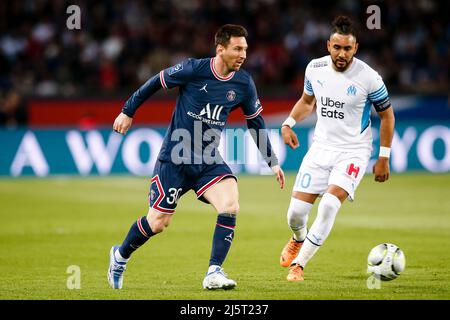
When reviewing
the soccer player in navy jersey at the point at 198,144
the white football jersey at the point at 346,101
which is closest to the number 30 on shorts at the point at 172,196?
the soccer player in navy jersey at the point at 198,144

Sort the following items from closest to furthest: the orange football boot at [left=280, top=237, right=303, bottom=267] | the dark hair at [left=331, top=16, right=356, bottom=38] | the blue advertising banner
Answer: the dark hair at [left=331, top=16, right=356, bottom=38], the orange football boot at [left=280, top=237, right=303, bottom=267], the blue advertising banner

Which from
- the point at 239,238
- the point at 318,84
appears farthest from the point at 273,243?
the point at 318,84

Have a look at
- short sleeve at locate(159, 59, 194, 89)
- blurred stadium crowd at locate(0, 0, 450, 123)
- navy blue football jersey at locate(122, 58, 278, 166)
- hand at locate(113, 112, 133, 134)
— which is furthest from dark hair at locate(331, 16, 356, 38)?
blurred stadium crowd at locate(0, 0, 450, 123)

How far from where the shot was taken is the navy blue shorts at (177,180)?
8117mm

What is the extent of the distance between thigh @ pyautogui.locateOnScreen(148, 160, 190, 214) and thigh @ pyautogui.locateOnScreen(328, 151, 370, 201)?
4.87ft

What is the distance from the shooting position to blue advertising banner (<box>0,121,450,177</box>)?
799 inches

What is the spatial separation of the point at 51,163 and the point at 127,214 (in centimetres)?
634

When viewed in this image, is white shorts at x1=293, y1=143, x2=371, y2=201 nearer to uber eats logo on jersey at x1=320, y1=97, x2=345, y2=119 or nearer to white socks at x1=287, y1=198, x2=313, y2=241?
white socks at x1=287, y1=198, x2=313, y2=241

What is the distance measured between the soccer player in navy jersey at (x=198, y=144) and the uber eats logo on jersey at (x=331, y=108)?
83 centimetres

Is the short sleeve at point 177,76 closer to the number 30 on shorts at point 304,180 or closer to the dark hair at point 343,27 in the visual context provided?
the dark hair at point 343,27

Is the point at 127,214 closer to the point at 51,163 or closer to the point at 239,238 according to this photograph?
the point at 239,238

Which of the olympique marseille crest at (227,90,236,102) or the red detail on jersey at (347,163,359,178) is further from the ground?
the olympique marseille crest at (227,90,236,102)

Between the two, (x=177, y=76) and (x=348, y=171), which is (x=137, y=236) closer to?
(x=177, y=76)

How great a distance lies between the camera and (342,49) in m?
8.50
